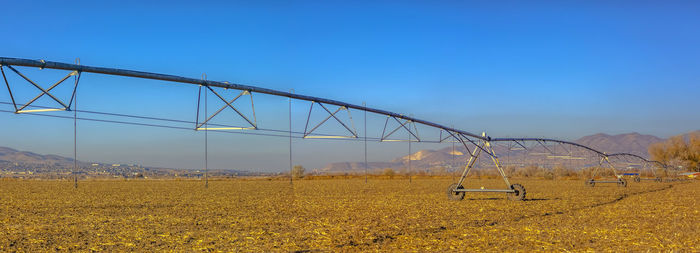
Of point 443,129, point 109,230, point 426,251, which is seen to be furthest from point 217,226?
point 443,129

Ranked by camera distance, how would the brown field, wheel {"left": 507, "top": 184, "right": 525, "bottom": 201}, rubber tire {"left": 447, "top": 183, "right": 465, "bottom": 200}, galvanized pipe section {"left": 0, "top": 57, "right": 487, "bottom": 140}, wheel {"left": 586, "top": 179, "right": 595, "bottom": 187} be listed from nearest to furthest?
the brown field → galvanized pipe section {"left": 0, "top": 57, "right": 487, "bottom": 140} → wheel {"left": 507, "top": 184, "right": 525, "bottom": 201} → rubber tire {"left": 447, "top": 183, "right": 465, "bottom": 200} → wheel {"left": 586, "top": 179, "right": 595, "bottom": 187}

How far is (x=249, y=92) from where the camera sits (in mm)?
22484

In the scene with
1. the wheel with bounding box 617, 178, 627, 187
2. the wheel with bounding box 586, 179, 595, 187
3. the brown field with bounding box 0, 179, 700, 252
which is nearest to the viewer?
the brown field with bounding box 0, 179, 700, 252

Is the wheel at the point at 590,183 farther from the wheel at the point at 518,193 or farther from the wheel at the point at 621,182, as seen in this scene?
the wheel at the point at 518,193

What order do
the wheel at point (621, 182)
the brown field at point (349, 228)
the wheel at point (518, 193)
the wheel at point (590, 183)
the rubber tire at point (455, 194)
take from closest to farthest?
the brown field at point (349, 228) < the wheel at point (518, 193) < the rubber tire at point (455, 194) < the wheel at point (621, 182) < the wheel at point (590, 183)

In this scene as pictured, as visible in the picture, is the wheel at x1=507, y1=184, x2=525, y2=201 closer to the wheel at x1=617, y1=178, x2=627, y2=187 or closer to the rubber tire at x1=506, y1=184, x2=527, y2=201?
the rubber tire at x1=506, y1=184, x2=527, y2=201

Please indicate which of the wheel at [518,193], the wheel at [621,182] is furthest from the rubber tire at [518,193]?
the wheel at [621,182]

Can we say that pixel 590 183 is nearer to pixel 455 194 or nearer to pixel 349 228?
pixel 455 194

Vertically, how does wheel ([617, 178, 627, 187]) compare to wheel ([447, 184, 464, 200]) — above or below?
below

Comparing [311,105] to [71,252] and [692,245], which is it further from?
[692,245]

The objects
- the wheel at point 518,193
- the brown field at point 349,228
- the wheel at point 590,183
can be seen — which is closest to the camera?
the brown field at point 349,228

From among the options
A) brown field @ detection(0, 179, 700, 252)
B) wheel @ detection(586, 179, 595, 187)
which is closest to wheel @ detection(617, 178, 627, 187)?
wheel @ detection(586, 179, 595, 187)

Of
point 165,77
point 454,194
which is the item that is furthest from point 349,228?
point 454,194

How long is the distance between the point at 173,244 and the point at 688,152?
11542 centimetres
